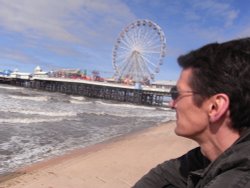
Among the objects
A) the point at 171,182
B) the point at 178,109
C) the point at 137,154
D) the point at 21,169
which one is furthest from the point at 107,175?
the point at 178,109

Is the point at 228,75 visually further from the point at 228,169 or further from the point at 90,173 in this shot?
the point at 90,173

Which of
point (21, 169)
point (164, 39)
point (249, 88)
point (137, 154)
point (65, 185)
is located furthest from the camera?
point (164, 39)

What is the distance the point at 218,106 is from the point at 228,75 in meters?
0.10

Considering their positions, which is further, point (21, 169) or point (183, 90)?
point (21, 169)

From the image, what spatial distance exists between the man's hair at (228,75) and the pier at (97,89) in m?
56.1

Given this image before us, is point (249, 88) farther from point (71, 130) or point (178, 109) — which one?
point (71, 130)

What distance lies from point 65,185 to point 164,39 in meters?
46.8

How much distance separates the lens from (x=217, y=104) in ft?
4.10

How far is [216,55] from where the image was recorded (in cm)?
127

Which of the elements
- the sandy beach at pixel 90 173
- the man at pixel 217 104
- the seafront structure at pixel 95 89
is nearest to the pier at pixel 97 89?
the seafront structure at pixel 95 89

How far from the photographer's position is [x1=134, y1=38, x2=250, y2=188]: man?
3.74 feet

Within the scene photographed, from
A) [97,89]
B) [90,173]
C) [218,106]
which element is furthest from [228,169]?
[97,89]

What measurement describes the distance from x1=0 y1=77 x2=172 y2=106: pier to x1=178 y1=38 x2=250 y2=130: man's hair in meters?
56.1

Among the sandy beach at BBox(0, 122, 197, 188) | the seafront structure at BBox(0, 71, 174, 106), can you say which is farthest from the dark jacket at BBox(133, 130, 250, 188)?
the seafront structure at BBox(0, 71, 174, 106)
